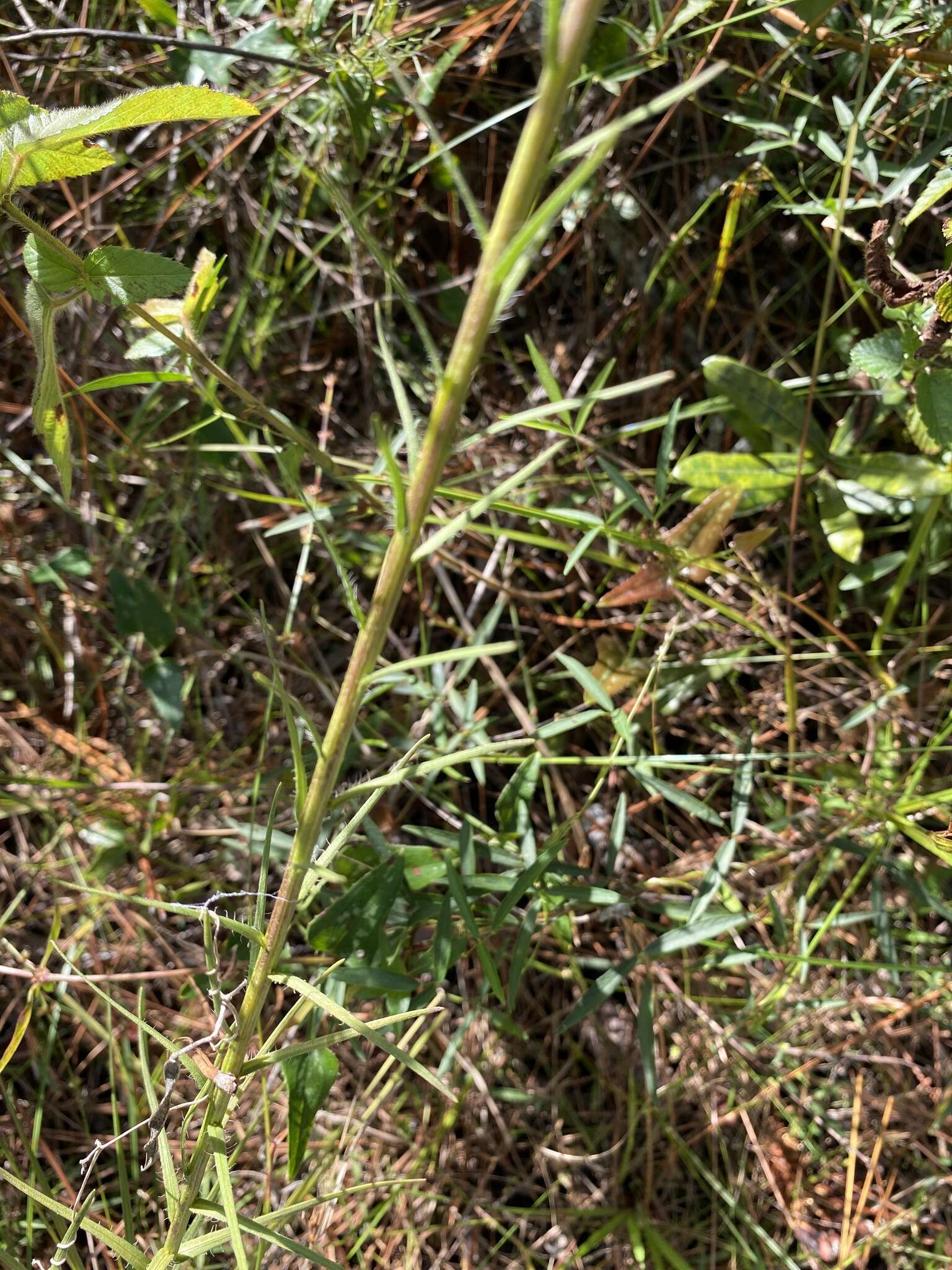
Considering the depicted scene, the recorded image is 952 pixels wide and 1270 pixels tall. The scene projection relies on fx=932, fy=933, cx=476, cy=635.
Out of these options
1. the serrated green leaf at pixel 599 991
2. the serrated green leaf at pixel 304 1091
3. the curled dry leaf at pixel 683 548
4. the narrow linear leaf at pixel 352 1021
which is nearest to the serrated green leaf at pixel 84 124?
the narrow linear leaf at pixel 352 1021

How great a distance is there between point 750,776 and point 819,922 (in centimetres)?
27

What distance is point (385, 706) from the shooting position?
67.7 inches

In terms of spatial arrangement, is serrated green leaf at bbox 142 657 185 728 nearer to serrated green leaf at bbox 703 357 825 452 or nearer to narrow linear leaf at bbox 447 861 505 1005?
narrow linear leaf at bbox 447 861 505 1005

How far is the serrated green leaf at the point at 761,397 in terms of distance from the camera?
4.68ft

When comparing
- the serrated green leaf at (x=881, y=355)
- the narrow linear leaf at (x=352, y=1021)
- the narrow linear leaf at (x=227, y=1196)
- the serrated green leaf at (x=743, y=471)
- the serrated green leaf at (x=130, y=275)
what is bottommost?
the narrow linear leaf at (x=227, y=1196)

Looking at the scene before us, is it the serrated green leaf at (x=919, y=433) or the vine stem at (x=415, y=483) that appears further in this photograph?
the serrated green leaf at (x=919, y=433)

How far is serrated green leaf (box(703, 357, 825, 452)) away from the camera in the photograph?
143 centimetres

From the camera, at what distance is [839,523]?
1460 millimetres

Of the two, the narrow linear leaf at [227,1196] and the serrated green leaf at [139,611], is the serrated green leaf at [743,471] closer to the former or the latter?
the serrated green leaf at [139,611]

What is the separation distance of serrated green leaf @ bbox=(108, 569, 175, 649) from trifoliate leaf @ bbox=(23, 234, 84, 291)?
3.02ft

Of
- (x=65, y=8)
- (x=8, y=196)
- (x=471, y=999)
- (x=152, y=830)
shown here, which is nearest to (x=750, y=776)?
(x=471, y=999)

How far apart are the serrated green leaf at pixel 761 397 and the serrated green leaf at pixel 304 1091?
109cm

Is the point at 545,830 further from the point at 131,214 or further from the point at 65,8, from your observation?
the point at 65,8

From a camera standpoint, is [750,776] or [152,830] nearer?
[750,776]
